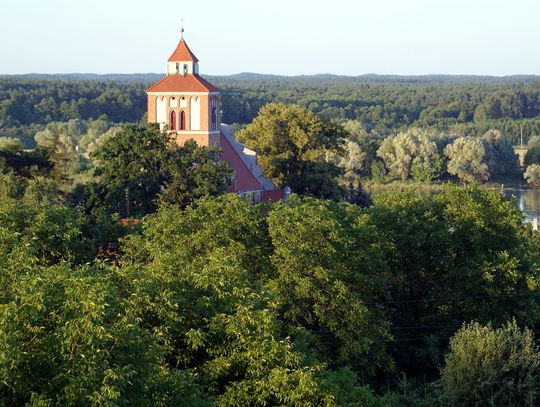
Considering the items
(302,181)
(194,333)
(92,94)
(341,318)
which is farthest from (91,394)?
(92,94)

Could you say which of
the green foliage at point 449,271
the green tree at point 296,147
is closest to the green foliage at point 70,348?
the green foliage at point 449,271

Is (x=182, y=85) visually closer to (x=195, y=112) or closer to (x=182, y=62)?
(x=182, y=62)

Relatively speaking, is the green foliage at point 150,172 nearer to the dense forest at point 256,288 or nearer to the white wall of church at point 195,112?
the dense forest at point 256,288

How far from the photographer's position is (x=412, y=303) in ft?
103

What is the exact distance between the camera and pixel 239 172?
51.1 metres

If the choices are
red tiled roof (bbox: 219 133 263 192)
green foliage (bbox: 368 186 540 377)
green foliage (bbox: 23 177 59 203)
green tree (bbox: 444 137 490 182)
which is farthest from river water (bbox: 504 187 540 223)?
green foliage (bbox: 368 186 540 377)

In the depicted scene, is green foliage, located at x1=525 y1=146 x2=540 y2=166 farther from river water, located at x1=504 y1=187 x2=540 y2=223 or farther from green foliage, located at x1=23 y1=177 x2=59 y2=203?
green foliage, located at x1=23 y1=177 x2=59 y2=203

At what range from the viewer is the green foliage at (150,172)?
39.8 metres

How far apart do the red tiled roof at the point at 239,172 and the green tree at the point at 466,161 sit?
1371 inches

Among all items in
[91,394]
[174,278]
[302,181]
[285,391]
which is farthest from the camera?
[302,181]

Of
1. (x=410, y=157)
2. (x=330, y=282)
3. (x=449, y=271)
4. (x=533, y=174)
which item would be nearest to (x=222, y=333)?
(x=330, y=282)

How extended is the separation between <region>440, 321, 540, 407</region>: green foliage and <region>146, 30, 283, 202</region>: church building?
2516 cm

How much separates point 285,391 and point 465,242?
14.4 metres

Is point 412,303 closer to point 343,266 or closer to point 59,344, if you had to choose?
point 343,266
